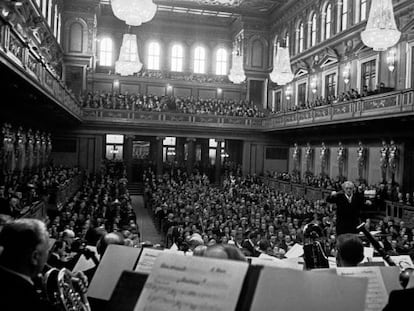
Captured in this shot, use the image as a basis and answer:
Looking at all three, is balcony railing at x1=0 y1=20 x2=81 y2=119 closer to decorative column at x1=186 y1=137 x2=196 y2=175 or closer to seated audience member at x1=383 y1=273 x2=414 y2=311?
seated audience member at x1=383 y1=273 x2=414 y2=311

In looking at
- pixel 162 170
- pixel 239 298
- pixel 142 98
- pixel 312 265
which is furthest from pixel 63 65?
pixel 239 298

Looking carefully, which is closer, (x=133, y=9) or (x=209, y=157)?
(x=133, y=9)

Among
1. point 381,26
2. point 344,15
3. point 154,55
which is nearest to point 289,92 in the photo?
point 344,15

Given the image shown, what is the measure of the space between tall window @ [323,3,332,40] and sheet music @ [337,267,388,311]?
30846 millimetres

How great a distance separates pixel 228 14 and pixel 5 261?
4331 centimetres

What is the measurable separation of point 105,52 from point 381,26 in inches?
1329

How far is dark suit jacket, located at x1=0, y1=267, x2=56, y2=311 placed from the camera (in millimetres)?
2432

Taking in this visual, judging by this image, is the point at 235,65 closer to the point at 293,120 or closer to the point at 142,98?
the point at 293,120

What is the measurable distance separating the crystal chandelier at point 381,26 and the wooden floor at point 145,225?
1106 centimetres

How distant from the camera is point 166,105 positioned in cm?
3706

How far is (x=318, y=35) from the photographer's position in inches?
1339

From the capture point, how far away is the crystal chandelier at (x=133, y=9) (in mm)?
13945

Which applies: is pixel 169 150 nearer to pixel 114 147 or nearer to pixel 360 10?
pixel 114 147

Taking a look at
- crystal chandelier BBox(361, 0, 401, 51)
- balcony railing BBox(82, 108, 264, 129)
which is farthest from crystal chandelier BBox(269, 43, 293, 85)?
balcony railing BBox(82, 108, 264, 129)
